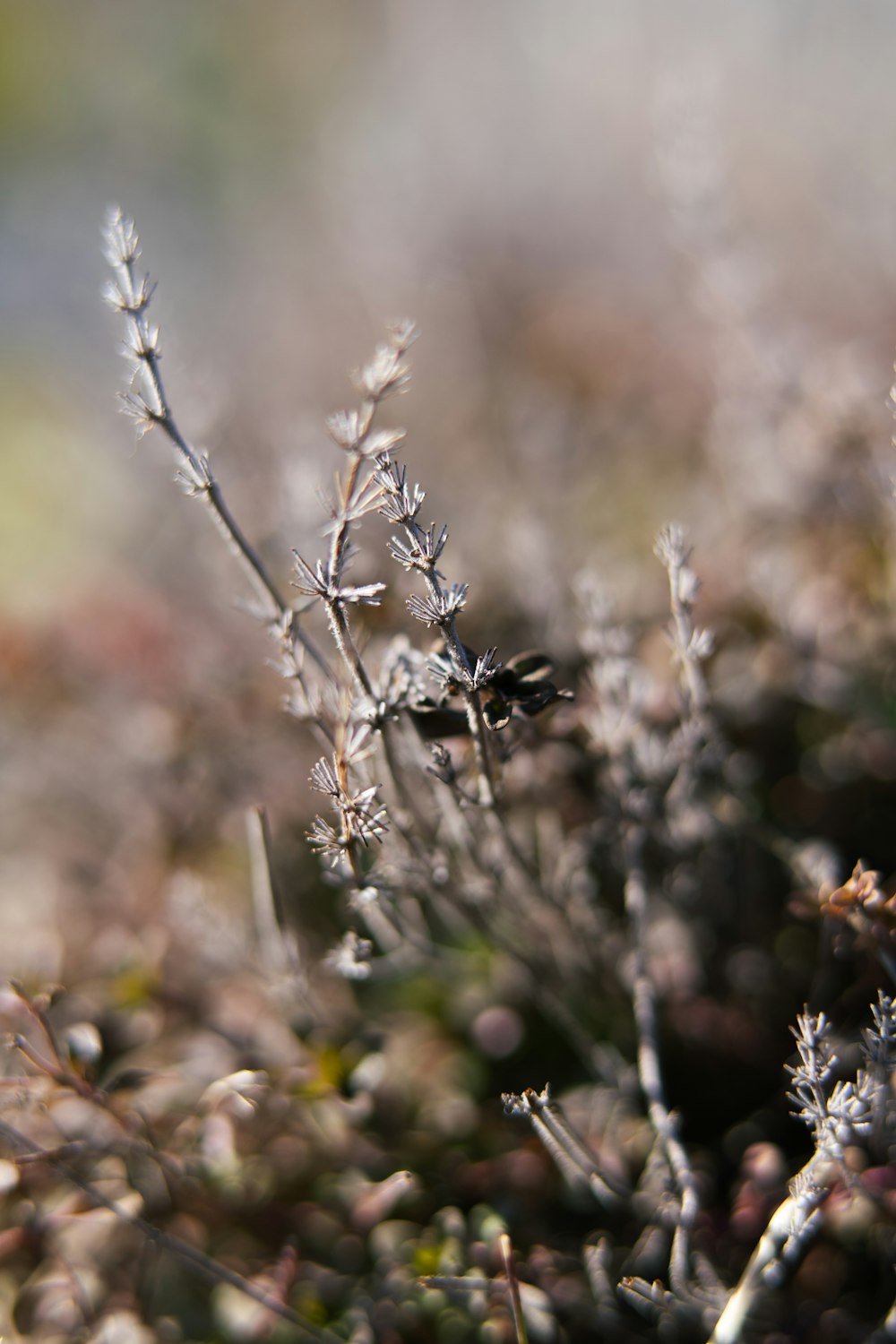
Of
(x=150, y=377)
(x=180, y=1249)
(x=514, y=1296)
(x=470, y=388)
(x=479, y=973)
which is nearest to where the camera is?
(x=150, y=377)

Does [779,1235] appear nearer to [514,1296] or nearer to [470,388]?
[514,1296]

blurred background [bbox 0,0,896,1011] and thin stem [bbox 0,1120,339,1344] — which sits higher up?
blurred background [bbox 0,0,896,1011]

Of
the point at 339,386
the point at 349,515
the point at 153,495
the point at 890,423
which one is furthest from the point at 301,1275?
the point at 339,386

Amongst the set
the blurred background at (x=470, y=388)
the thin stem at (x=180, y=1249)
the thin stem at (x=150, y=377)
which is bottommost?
the thin stem at (x=180, y=1249)

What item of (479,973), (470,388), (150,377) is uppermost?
(470,388)

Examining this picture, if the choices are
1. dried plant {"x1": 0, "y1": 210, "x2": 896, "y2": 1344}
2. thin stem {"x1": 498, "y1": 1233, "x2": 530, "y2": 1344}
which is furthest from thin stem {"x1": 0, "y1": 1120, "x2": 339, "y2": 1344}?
thin stem {"x1": 498, "y1": 1233, "x2": 530, "y2": 1344}

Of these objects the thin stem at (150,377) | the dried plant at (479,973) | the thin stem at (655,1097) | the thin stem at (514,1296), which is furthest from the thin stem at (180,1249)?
the thin stem at (150,377)

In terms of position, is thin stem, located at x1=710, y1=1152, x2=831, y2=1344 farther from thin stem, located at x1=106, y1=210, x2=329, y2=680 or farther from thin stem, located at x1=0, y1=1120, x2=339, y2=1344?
thin stem, located at x1=106, y1=210, x2=329, y2=680

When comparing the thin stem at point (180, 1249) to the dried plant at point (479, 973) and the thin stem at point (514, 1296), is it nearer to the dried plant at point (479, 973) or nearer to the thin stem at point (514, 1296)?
the dried plant at point (479, 973)

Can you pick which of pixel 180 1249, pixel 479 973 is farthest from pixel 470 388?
pixel 180 1249
